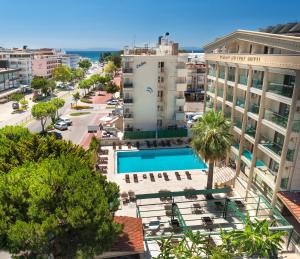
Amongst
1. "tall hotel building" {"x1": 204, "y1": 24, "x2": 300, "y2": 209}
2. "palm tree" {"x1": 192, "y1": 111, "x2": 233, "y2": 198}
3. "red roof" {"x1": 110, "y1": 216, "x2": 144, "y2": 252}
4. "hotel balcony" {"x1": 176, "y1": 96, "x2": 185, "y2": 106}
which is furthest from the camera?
"hotel balcony" {"x1": 176, "y1": 96, "x2": 185, "y2": 106}

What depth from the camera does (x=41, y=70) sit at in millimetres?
144625

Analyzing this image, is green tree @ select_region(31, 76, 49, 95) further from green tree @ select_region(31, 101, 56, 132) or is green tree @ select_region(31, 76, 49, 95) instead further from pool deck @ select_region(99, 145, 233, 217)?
pool deck @ select_region(99, 145, 233, 217)

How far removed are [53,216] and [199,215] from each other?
20.4 m

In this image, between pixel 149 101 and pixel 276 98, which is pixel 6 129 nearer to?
pixel 149 101

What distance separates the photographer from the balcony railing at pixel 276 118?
29.8 metres

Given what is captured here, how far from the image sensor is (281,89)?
30594mm

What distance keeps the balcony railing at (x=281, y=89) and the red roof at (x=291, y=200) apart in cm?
1079

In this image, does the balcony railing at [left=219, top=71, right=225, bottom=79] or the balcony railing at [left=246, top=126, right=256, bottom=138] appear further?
the balcony railing at [left=219, top=71, right=225, bottom=79]

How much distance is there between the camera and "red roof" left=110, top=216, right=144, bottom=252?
24.9 metres

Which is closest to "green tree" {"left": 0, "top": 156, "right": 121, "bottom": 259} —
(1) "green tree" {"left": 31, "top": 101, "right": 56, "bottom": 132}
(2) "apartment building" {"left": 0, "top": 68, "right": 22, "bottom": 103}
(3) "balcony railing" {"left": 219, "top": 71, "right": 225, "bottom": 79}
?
(3) "balcony railing" {"left": 219, "top": 71, "right": 225, "bottom": 79}

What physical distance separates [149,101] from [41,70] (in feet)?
346

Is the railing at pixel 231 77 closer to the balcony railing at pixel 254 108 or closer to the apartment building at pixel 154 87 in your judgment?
the balcony railing at pixel 254 108

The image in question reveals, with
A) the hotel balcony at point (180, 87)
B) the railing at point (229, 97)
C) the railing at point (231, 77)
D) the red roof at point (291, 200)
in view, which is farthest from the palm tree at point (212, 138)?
the hotel balcony at point (180, 87)

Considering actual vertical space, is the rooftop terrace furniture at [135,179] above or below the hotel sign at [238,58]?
below
